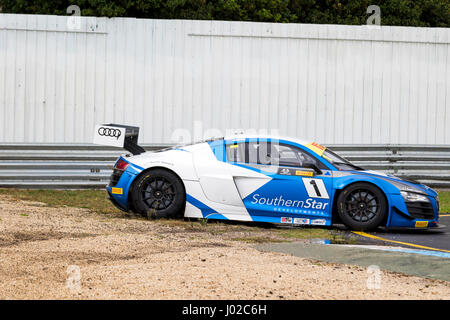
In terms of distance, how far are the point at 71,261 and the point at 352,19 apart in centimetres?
1606

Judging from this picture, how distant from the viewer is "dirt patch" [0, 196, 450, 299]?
22.2 ft

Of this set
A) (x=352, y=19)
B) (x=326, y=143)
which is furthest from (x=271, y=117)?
(x=352, y=19)

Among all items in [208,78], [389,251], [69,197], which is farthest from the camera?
[208,78]

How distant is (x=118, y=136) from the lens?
1232cm

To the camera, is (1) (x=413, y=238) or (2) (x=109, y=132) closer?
(1) (x=413, y=238)

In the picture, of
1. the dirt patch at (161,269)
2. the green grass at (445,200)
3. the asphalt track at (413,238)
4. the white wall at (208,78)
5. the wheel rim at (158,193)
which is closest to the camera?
the dirt patch at (161,269)

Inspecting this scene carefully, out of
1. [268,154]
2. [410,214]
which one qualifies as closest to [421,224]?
[410,214]

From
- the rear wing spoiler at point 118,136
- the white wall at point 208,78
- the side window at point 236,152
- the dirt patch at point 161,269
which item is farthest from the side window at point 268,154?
the white wall at point 208,78

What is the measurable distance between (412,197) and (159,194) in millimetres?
3411

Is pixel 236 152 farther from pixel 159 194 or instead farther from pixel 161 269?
pixel 161 269

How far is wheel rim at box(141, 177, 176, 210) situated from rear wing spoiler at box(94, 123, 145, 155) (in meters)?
0.88

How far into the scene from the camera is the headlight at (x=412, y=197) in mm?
11438

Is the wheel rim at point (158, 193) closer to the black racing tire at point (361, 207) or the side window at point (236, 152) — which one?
the side window at point (236, 152)

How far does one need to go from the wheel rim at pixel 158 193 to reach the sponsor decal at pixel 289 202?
1.14m
